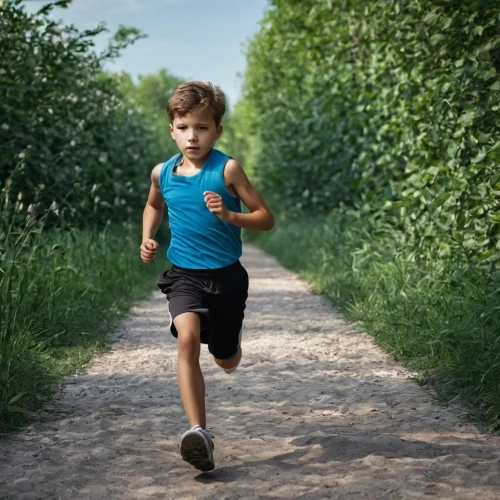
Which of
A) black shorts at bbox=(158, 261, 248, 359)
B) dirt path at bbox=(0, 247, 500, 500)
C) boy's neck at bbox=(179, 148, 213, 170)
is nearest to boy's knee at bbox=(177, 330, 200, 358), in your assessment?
black shorts at bbox=(158, 261, 248, 359)

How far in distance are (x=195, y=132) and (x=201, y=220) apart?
1.43 feet

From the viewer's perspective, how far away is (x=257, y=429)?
5.03m

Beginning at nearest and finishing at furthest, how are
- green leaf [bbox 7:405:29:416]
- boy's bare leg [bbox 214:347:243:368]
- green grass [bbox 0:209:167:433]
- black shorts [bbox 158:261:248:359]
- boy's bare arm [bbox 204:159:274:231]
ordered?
boy's bare arm [bbox 204:159:274:231] → black shorts [bbox 158:261:248:359] → green leaf [bbox 7:405:29:416] → boy's bare leg [bbox 214:347:243:368] → green grass [bbox 0:209:167:433]

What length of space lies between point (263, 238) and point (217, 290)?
24.1 metres

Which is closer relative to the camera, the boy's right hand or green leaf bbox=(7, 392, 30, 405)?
the boy's right hand

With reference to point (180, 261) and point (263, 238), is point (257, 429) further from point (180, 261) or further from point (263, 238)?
point (263, 238)

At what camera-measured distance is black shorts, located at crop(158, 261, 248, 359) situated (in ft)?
14.8

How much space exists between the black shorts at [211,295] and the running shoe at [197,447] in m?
0.71

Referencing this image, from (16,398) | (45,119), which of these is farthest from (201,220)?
(45,119)

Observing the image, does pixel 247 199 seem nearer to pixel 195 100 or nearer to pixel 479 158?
pixel 195 100

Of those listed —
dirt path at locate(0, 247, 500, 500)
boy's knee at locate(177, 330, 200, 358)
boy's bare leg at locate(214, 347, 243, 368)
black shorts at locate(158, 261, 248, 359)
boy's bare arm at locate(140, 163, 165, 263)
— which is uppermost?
boy's bare arm at locate(140, 163, 165, 263)

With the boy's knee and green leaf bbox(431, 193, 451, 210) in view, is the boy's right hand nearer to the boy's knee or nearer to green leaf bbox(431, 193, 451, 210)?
the boy's knee

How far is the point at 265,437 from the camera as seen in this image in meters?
4.83

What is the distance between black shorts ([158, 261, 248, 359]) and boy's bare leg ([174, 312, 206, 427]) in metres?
0.08
